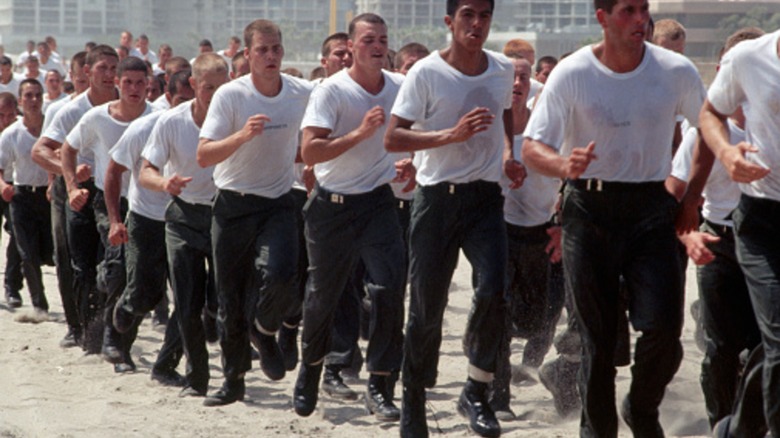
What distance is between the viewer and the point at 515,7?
541 feet

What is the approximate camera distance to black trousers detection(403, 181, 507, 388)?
7934mm

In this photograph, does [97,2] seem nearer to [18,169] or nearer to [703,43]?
[703,43]

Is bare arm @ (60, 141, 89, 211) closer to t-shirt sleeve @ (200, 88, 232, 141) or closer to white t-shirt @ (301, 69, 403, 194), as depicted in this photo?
t-shirt sleeve @ (200, 88, 232, 141)

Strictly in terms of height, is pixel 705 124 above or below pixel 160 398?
above

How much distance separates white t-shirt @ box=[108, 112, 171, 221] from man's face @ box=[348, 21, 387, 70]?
228 cm

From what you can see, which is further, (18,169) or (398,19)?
(398,19)

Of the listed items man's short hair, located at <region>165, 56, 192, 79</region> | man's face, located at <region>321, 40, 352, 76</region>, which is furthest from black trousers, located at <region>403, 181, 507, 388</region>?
man's short hair, located at <region>165, 56, 192, 79</region>

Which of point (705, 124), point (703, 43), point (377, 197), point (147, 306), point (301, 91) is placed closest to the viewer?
point (705, 124)

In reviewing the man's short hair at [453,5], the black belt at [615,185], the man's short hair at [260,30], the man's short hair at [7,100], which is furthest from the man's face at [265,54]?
the man's short hair at [7,100]

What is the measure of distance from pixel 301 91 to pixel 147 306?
223cm

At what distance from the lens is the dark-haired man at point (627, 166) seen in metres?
6.77

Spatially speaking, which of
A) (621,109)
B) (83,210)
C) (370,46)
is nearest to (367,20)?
(370,46)

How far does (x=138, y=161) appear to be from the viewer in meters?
10.5

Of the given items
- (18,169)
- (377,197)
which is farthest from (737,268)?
(18,169)
